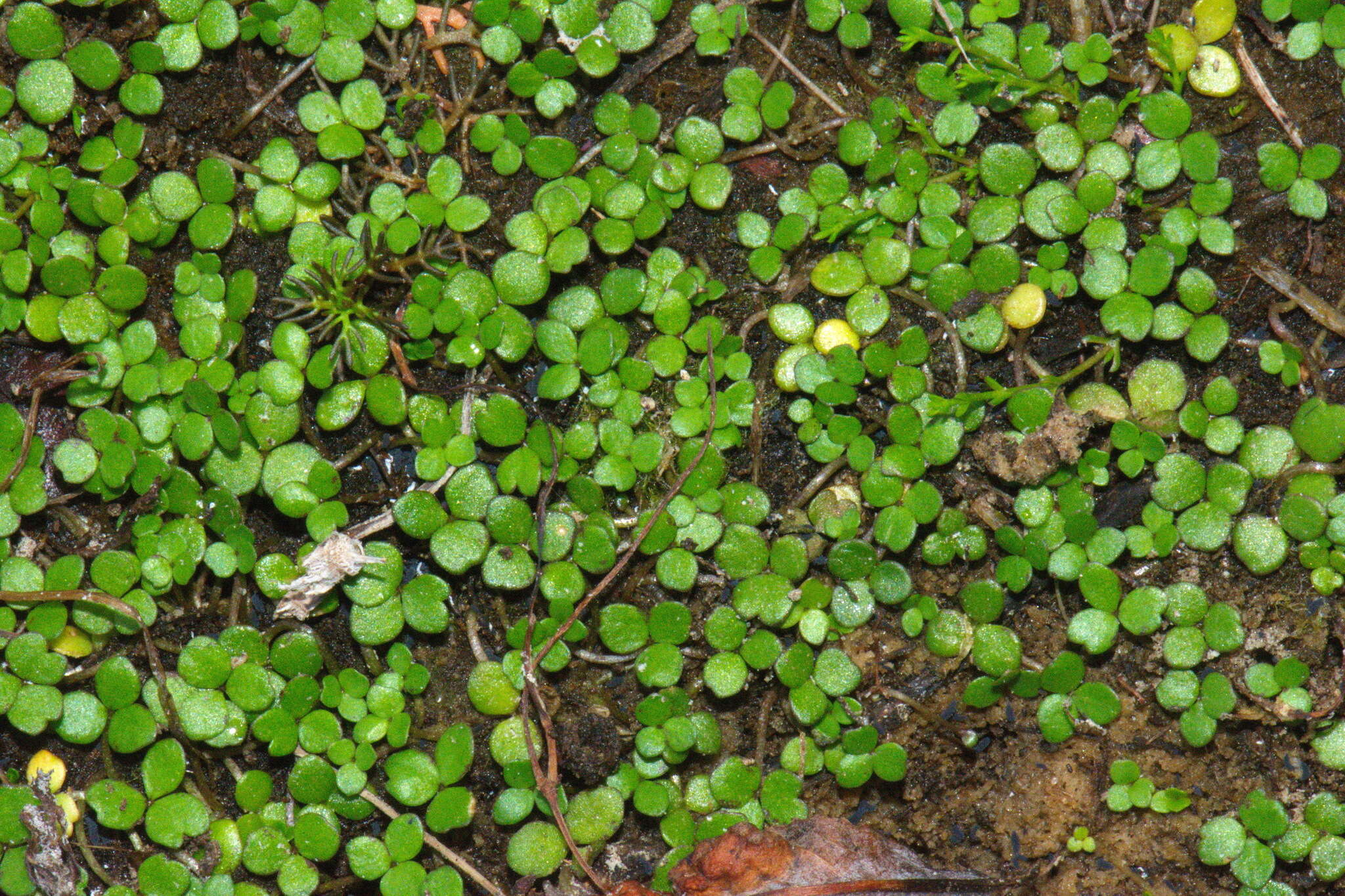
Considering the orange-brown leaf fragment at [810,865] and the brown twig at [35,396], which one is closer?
the orange-brown leaf fragment at [810,865]

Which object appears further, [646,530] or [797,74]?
[797,74]

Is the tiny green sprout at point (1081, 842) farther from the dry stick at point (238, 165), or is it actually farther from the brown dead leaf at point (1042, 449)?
the dry stick at point (238, 165)

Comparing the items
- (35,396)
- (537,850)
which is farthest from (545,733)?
(35,396)

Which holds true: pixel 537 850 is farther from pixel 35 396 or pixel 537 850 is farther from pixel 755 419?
pixel 35 396

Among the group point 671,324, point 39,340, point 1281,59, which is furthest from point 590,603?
point 1281,59

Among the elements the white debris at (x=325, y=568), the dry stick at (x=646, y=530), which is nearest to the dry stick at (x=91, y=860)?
the white debris at (x=325, y=568)

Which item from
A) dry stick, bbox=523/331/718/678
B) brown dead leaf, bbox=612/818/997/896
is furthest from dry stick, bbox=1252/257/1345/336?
brown dead leaf, bbox=612/818/997/896
